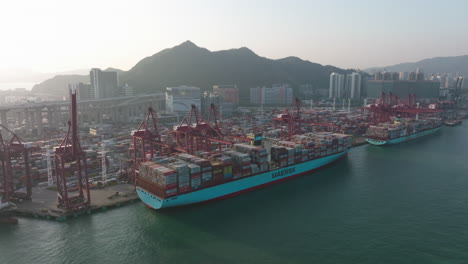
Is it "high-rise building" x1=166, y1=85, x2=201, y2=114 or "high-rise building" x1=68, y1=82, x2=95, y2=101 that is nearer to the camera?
"high-rise building" x1=166, y1=85, x2=201, y2=114

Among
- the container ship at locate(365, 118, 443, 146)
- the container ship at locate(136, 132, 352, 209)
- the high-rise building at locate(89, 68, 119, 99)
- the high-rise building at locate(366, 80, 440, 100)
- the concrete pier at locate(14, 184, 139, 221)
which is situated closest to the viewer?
the concrete pier at locate(14, 184, 139, 221)

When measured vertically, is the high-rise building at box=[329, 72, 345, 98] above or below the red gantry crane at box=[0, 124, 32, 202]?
above

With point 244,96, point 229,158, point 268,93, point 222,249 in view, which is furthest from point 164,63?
point 222,249

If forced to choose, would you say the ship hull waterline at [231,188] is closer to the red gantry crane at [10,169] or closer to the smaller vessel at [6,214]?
the smaller vessel at [6,214]

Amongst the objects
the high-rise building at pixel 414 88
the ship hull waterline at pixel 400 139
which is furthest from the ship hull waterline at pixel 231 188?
the high-rise building at pixel 414 88

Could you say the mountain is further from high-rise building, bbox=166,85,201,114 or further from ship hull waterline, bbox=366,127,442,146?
ship hull waterline, bbox=366,127,442,146

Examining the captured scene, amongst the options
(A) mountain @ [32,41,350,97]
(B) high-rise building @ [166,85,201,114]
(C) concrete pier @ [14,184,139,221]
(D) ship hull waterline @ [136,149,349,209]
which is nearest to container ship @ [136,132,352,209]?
(D) ship hull waterline @ [136,149,349,209]

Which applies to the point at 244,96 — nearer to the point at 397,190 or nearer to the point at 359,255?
the point at 397,190
